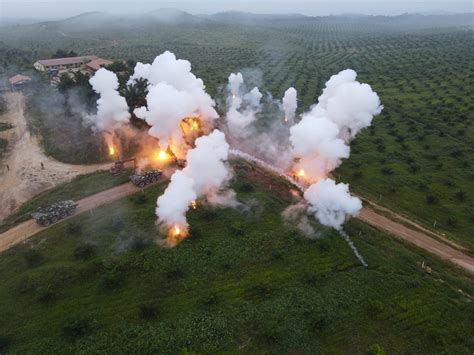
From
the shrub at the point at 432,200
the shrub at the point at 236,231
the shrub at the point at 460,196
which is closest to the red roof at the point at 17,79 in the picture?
the shrub at the point at 236,231

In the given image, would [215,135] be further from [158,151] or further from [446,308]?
[446,308]

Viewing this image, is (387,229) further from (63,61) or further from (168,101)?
(63,61)

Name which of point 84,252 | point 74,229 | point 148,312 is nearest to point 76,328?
point 148,312

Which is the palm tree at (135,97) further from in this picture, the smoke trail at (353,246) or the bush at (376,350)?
the bush at (376,350)

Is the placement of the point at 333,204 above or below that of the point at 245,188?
above

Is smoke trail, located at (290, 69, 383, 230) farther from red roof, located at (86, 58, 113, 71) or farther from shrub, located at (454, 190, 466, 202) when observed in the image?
red roof, located at (86, 58, 113, 71)

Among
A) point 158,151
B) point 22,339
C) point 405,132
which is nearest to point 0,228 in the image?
point 22,339
